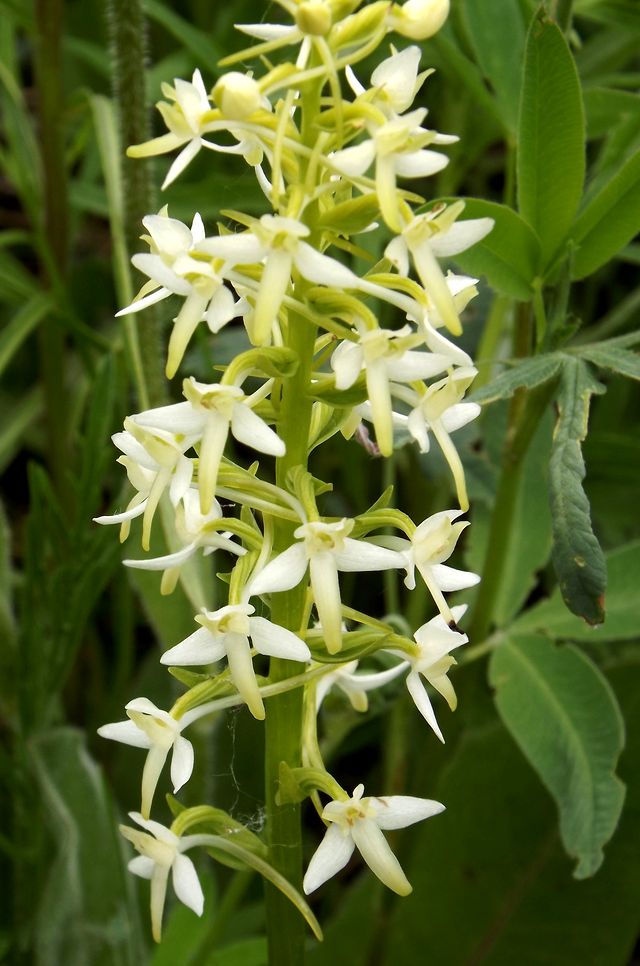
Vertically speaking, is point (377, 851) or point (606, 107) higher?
point (606, 107)

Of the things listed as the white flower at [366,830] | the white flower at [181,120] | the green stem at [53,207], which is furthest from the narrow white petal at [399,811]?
the green stem at [53,207]

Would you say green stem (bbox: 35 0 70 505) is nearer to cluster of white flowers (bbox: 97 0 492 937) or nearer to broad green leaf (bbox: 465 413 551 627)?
broad green leaf (bbox: 465 413 551 627)

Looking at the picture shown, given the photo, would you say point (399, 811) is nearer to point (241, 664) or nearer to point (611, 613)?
point (241, 664)

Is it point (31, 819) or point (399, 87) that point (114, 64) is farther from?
point (31, 819)

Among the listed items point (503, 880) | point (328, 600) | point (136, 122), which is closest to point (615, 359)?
point (328, 600)

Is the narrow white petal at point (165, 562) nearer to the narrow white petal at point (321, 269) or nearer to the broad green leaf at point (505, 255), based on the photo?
the narrow white petal at point (321, 269)

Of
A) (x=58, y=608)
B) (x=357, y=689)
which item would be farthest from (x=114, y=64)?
(x=357, y=689)

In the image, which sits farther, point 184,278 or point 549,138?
point 549,138
